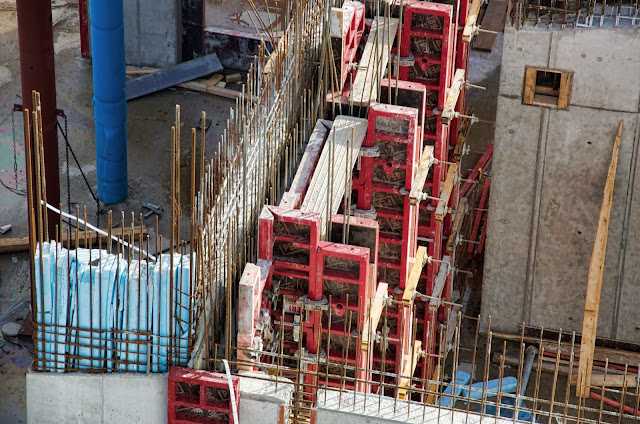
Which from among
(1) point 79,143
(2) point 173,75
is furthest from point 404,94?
(2) point 173,75

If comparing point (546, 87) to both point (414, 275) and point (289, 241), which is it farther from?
point (289, 241)

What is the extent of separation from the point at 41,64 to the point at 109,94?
300cm

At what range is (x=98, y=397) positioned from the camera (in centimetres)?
1484

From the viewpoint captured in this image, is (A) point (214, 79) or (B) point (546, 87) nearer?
(B) point (546, 87)

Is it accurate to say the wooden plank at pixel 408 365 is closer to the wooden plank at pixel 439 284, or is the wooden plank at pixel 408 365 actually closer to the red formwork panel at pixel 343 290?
the wooden plank at pixel 439 284

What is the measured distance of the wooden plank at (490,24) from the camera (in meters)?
31.5

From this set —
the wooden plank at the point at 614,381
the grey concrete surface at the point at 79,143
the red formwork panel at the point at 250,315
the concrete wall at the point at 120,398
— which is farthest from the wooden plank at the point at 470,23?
the concrete wall at the point at 120,398

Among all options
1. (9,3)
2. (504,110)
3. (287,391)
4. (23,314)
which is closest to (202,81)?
(9,3)

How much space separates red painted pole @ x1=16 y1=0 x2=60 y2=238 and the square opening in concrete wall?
7.31 metres

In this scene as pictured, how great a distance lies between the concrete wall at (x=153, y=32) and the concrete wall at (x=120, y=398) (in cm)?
1493

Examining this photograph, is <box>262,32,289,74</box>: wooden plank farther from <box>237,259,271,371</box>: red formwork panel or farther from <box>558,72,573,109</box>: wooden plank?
<box>558,72,573,109</box>: wooden plank

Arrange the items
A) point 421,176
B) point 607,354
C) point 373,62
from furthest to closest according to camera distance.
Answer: point 607,354 → point 373,62 → point 421,176

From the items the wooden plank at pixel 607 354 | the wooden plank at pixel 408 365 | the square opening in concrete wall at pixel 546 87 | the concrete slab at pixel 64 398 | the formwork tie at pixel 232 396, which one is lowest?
the wooden plank at pixel 607 354

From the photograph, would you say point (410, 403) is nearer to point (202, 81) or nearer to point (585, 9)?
point (585, 9)
